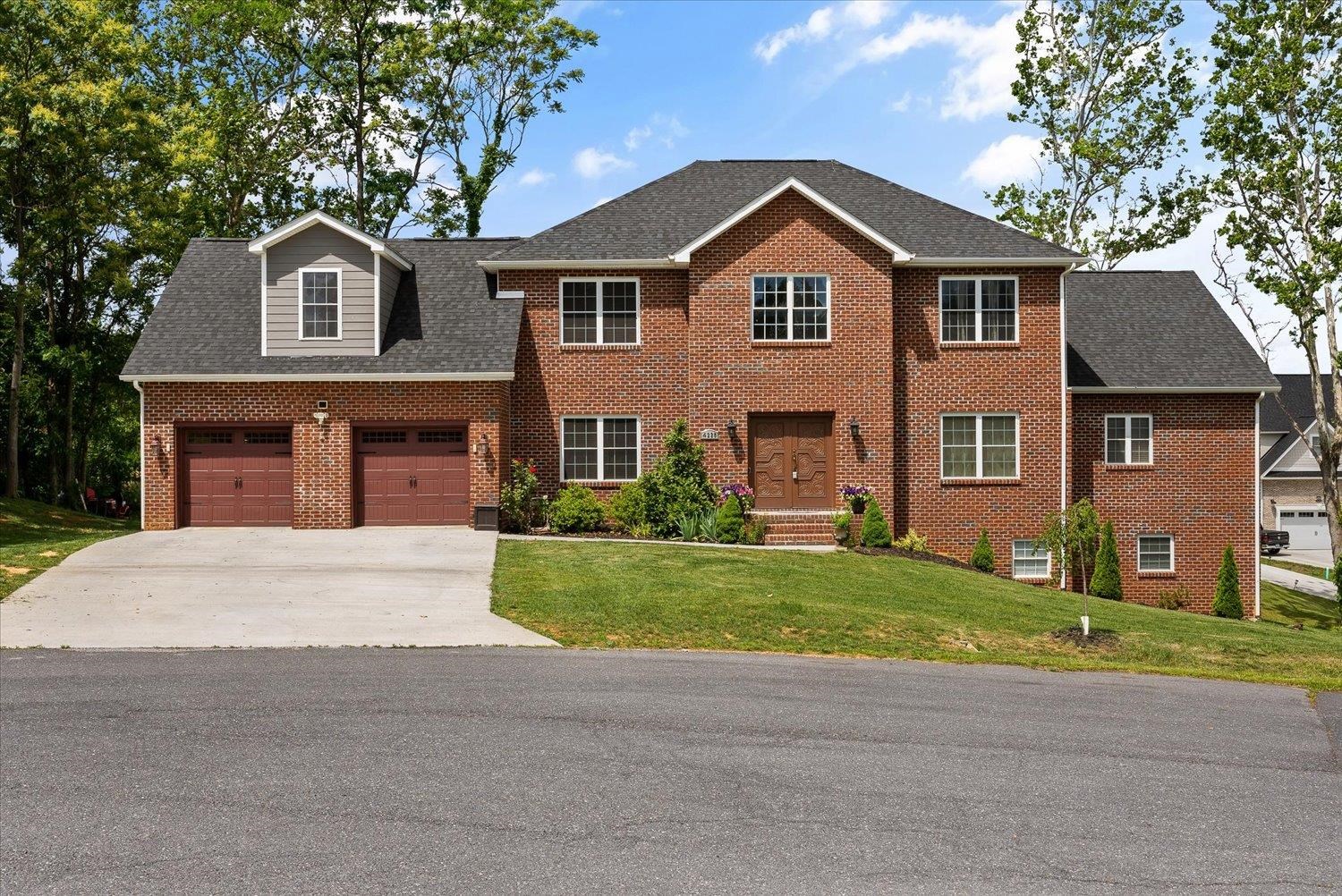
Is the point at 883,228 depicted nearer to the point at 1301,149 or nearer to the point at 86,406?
the point at 1301,149

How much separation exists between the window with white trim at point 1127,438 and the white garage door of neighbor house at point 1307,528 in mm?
32563

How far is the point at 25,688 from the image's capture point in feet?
36.2

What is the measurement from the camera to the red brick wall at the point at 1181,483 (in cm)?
2644

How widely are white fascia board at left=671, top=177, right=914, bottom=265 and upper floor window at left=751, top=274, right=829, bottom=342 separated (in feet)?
4.61

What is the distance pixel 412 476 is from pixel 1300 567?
3877cm

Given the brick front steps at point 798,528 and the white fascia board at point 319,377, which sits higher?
the white fascia board at point 319,377

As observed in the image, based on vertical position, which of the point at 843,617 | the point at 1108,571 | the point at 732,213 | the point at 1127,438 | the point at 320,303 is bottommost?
the point at 1108,571

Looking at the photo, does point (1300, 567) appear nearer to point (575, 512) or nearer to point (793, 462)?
point (793, 462)

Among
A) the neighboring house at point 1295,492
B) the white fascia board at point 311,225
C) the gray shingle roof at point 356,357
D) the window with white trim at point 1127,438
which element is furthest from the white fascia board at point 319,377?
the neighboring house at point 1295,492

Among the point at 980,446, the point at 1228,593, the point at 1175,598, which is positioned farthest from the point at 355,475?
the point at 1228,593

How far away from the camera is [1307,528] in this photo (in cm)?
5350

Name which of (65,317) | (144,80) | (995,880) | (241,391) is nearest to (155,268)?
(65,317)

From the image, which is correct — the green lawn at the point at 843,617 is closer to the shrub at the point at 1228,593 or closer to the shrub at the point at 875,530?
the shrub at the point at 875,530

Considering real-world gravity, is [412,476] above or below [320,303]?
below
